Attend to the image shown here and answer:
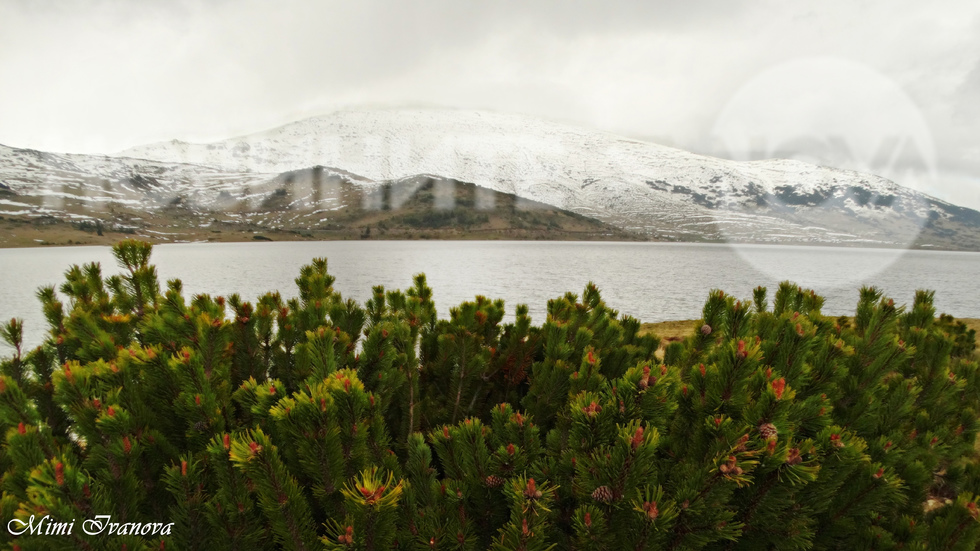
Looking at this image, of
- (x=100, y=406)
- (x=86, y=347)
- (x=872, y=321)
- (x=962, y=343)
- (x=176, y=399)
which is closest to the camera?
(x=100, y=406)

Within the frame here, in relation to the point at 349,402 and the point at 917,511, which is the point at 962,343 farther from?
the point at 349,402

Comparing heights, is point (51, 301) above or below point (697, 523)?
above

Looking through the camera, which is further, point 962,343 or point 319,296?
point 962,343

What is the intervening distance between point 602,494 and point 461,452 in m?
0.85

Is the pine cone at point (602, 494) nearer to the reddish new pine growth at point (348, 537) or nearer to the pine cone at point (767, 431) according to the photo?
the pine cone at point (767, 431)

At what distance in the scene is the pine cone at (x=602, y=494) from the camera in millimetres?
1979

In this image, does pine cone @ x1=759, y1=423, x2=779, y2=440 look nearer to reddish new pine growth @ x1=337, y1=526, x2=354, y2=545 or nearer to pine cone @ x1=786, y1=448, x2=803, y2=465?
pine cone @ x1=786, y1=448, x2=803, y2=465

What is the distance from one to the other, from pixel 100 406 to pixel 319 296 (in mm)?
A: 2949

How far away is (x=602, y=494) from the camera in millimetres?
1990

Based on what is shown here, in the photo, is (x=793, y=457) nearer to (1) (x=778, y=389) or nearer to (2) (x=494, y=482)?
(1) (x=778, y=389)

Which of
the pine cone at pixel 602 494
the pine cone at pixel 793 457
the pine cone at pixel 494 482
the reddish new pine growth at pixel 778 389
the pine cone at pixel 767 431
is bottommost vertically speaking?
the pine cone at pixel 494 482

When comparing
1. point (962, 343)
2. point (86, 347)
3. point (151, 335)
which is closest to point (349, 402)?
point (151, 335)

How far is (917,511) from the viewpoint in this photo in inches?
122

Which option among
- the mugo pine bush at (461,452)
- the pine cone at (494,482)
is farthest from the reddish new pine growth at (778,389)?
the pine cone at (494,482)
